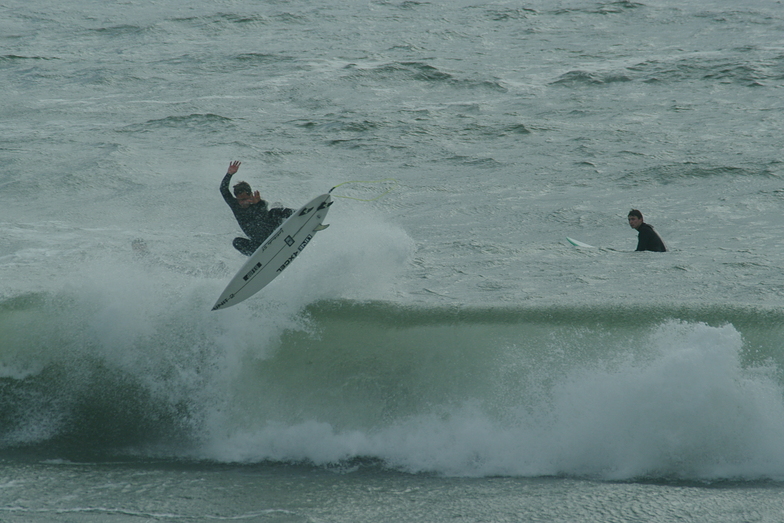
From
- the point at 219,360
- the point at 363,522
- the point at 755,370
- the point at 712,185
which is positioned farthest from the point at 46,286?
the point at 712,185

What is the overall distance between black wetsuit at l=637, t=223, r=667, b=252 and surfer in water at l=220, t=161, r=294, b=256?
5413 mm

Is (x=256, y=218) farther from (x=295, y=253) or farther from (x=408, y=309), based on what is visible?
(x=408, y=309)

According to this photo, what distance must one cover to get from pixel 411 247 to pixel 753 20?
20542 millimetres

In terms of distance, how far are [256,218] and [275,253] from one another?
1.58 feet

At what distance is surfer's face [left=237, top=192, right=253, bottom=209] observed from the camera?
338 inches

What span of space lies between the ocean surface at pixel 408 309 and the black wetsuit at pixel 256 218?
637 millimetres

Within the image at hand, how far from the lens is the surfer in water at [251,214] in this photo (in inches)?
338

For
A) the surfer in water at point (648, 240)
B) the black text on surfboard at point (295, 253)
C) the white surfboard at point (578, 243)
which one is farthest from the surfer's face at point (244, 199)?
the surfer in water at point (648, 240)

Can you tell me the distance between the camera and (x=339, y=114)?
19.1 metres

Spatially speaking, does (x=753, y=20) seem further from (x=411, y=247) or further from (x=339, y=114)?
(x=411, y=247)

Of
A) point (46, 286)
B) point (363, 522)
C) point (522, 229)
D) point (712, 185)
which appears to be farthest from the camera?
point (712, 185)

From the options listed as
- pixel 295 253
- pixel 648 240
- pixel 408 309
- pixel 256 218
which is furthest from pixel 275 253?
pixel 648 240

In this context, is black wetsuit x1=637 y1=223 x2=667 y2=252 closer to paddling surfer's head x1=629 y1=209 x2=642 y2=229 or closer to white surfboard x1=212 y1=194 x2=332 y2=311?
paddling surfer's head x1=629 y1=209 x2=642 y2=229

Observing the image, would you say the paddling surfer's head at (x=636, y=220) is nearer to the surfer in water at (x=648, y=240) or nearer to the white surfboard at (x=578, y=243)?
the surfer in water at (x=648, y=240)
